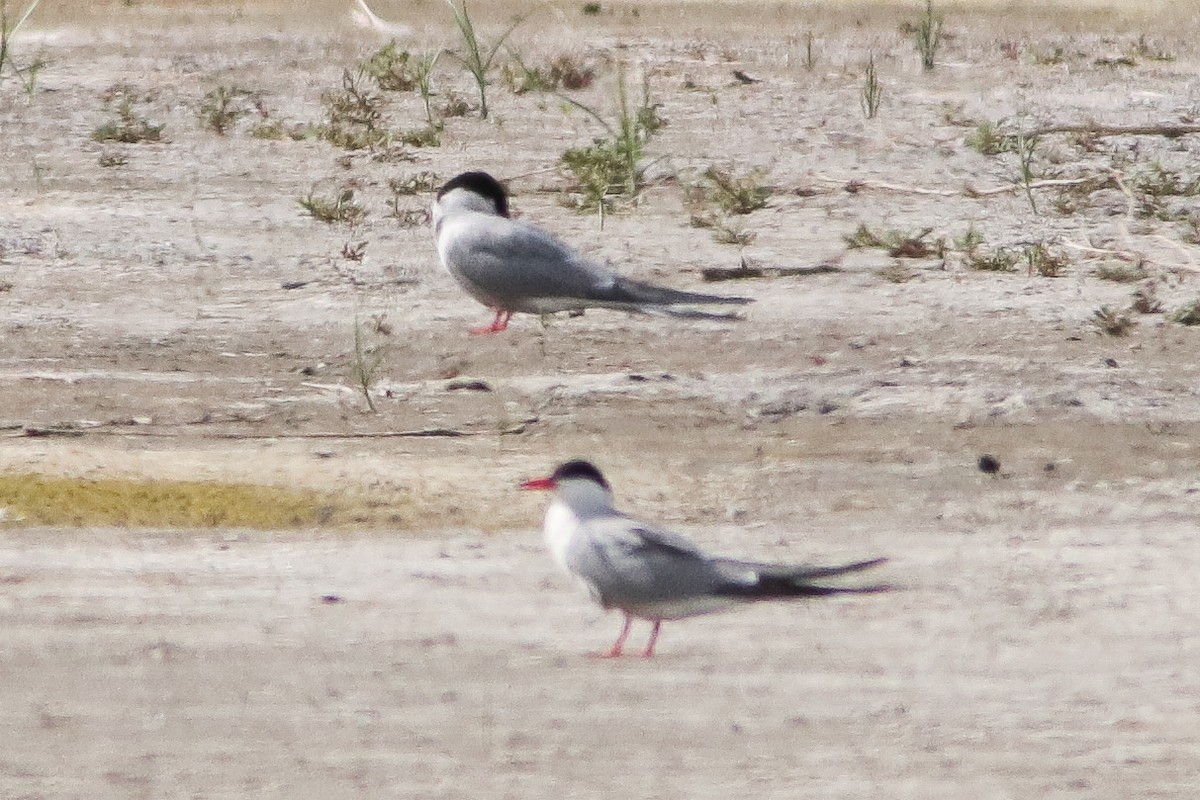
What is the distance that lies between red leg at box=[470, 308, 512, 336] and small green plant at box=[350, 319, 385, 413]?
339mm

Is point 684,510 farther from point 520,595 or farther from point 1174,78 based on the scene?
point 1174,78

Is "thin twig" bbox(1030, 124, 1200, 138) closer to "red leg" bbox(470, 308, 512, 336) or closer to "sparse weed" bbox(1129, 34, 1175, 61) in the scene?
"sparse weed" bbox(1129, 34, 1175, 61)

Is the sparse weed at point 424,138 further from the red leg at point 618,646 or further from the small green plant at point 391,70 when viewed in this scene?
the red leg at point 618,646

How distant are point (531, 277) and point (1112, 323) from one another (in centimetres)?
177

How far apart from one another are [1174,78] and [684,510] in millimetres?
5457

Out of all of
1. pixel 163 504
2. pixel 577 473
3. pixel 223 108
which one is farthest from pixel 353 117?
pixel 577 473

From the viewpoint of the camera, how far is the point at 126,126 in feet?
31.2

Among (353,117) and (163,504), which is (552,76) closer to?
(353,117)

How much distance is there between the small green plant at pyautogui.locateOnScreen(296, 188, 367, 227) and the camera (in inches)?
329

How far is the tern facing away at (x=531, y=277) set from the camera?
688 centimetres

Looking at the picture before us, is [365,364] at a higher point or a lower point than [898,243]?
lower

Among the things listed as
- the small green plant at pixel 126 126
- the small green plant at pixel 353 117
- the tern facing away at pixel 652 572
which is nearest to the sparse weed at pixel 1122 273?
the small green plant at pixel 353 117

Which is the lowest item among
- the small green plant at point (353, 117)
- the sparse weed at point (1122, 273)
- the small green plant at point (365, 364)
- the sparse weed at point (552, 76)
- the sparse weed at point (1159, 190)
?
the small green plant at point (365, 364)

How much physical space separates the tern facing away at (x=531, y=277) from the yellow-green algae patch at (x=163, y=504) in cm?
147
